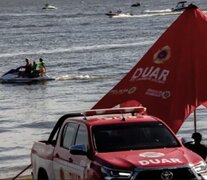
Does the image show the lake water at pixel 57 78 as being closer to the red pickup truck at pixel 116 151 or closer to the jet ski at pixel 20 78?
the jet ski at pixel 20 78

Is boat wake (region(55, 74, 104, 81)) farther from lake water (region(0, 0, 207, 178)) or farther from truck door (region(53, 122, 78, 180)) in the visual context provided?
truck door (region(53, 122, 78, 180))

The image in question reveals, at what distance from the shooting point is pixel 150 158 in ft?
41.3

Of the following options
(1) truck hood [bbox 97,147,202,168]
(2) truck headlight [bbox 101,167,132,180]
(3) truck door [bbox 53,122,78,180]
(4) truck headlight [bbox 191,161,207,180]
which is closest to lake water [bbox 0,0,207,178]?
(3) truck door [bbox 53,122,78,180]

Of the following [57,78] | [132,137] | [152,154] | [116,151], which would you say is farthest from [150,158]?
[57,78]

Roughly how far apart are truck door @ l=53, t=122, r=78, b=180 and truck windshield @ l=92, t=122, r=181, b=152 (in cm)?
64

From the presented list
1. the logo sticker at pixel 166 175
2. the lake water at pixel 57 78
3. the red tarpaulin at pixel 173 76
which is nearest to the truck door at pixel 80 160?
the logo sticker at pixel 166 175

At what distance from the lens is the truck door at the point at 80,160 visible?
13.0 metres

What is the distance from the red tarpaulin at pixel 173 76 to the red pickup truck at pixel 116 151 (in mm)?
2649

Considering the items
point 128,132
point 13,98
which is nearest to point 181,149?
point 128,132

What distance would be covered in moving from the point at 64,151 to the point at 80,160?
832mm

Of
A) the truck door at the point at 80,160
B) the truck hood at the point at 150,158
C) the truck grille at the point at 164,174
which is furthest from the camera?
the truck door at the point at 80,160

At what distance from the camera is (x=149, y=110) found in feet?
57.1

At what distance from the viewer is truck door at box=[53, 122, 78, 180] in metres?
13.7

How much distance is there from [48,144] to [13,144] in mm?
12752
